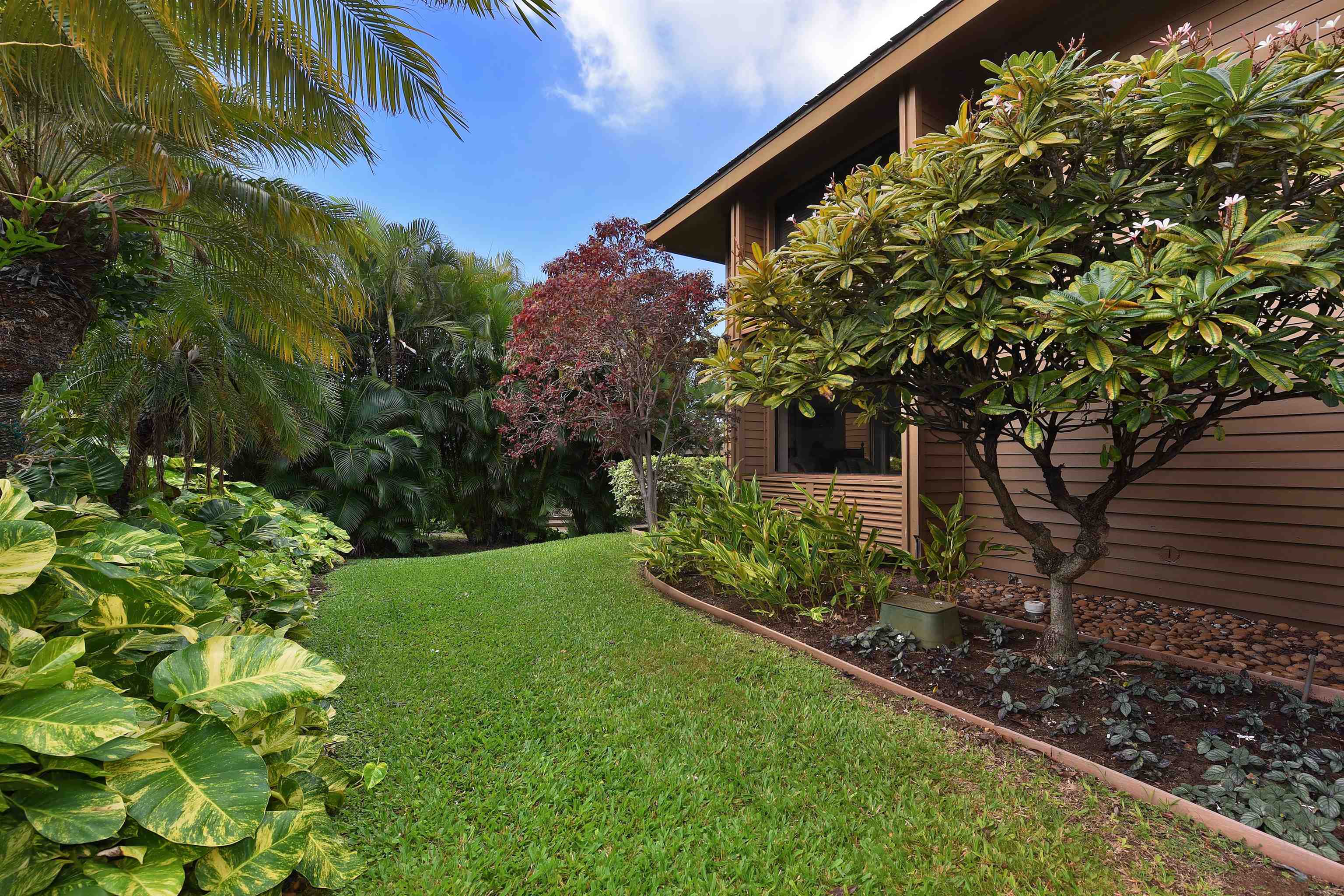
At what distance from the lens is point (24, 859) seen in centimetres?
122

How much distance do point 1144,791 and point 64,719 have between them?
3.36 meters

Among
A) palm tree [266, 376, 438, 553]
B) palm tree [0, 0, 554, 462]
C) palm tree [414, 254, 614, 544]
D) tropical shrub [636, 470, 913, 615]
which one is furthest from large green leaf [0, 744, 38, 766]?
palm tree [414, 254, 614, 544]

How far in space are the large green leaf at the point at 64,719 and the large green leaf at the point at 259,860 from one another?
0.41 meters

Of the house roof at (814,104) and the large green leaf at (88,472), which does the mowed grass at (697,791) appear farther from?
the house roof at (814,104)

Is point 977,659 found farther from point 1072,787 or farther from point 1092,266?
point 1092,266

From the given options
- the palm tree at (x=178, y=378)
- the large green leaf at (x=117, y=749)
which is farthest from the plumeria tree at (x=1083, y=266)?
the palm tree at (x=178, y=378)

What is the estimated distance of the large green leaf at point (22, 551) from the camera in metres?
1.38

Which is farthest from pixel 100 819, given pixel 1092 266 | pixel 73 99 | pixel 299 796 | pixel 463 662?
pixel 73 99

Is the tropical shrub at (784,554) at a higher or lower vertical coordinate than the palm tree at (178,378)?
lower

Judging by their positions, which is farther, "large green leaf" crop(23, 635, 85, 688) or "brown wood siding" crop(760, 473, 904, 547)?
"brown wood siding" crop(760, 473, 904, 547)

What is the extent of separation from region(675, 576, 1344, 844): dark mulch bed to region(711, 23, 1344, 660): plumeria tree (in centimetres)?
36

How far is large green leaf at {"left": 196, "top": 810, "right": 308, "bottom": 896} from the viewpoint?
139 cm

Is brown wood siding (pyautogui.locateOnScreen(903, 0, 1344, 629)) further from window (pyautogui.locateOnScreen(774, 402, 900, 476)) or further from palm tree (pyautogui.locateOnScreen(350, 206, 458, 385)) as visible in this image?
palm tree (pyautogui.locateOnScreen(350, 206, 458, 385))

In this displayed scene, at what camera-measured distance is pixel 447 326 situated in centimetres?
1164
